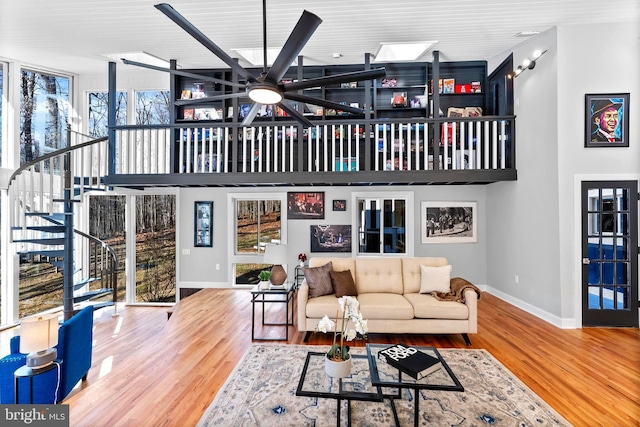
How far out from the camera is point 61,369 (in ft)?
7.67

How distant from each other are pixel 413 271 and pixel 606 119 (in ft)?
10.5

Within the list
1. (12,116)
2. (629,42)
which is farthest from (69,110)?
(629,42)

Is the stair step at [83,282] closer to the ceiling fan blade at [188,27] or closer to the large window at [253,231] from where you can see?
the large window at [253,231]

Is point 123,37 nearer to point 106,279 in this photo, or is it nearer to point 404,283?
point 106,279

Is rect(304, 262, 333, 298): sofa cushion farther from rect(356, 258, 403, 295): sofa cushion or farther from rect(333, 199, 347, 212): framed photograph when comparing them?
rect(333, 199, 347, 212): framed photograph

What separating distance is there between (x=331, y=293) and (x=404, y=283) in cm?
103

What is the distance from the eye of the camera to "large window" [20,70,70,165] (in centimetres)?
496

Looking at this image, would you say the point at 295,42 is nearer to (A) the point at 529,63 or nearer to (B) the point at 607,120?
(A) the point at 529,63

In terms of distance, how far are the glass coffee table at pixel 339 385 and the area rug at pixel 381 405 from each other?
0.10 m

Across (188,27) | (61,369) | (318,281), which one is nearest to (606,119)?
(318,281)

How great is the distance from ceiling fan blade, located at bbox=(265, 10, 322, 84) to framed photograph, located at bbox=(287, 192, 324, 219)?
12.5ft

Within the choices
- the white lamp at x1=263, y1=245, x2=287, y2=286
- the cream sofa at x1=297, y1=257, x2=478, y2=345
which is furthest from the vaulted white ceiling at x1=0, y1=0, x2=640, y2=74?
the cream sofa at x1=297, y1=257, x2=478, y2=345

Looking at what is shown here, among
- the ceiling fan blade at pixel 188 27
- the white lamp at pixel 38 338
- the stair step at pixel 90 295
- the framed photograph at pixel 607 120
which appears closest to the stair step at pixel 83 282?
the stair step at pixel 90 295

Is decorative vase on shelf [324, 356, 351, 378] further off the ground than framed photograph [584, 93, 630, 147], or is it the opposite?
framed photograph [584, 93, 630, 147]
